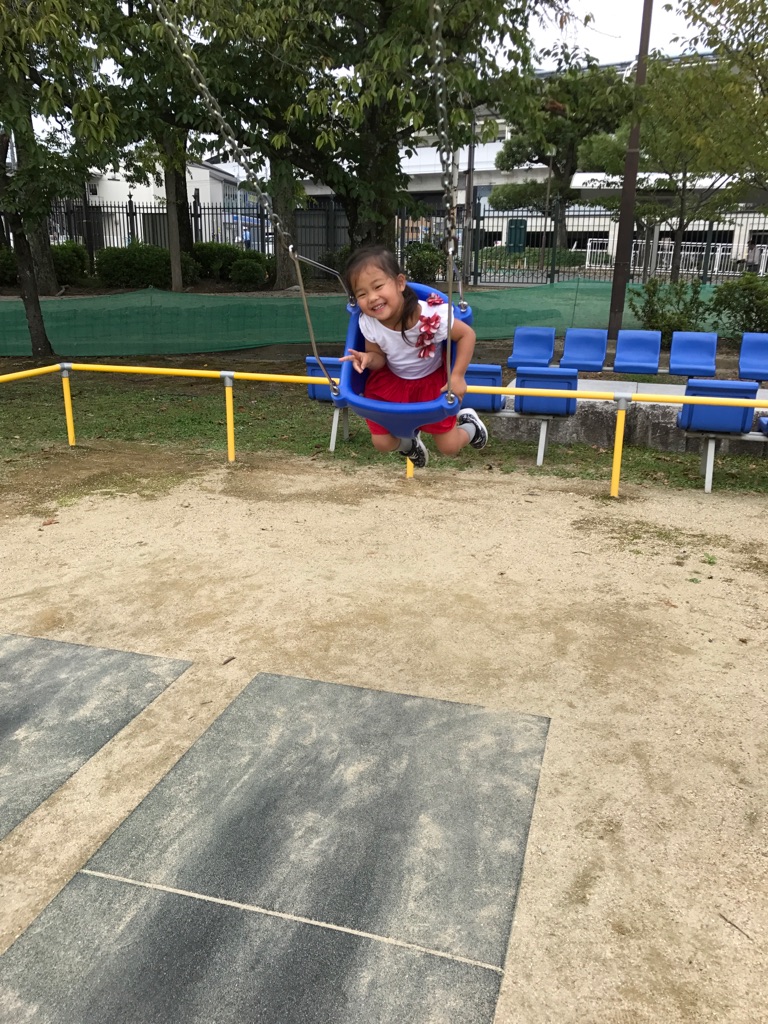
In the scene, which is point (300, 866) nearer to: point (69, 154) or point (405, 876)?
point (405, 876)

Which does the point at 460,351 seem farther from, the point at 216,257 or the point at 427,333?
the point at 216,257

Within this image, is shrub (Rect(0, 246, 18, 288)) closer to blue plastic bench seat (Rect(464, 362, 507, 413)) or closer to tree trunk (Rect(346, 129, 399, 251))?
tree trunk (Rect(346, 129, 399, 251))

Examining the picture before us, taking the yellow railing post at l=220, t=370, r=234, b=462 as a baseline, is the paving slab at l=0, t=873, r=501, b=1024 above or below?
below

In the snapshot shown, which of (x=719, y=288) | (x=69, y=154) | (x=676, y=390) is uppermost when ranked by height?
(x=69, y=154)

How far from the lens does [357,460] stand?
822 centimetres

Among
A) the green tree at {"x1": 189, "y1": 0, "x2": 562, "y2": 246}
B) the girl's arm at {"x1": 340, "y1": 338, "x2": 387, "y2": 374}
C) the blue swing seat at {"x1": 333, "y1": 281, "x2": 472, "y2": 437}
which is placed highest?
the green tree at {"x1": 189, "y1": 0, "x2": 562, "y2": 246}

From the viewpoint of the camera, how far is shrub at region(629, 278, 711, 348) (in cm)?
1326

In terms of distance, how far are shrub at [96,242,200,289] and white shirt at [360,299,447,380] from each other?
19.4m

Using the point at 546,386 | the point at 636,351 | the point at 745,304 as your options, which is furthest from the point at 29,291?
the point at 745,304

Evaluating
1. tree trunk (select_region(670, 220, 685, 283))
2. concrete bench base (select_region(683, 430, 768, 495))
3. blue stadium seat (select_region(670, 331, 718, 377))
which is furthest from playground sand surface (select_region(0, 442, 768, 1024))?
tree trunk (select_region(670, 220, 685, 283))

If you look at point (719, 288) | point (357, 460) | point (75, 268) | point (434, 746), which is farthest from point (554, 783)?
point (75, 268)

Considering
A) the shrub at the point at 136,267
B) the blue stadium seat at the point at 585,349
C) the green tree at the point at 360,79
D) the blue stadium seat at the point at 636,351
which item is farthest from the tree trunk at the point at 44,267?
the blue stadium seat at the point at 636,351

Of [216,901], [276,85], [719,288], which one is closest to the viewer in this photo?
[216,901]

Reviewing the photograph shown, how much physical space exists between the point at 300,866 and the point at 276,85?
32.2ft
